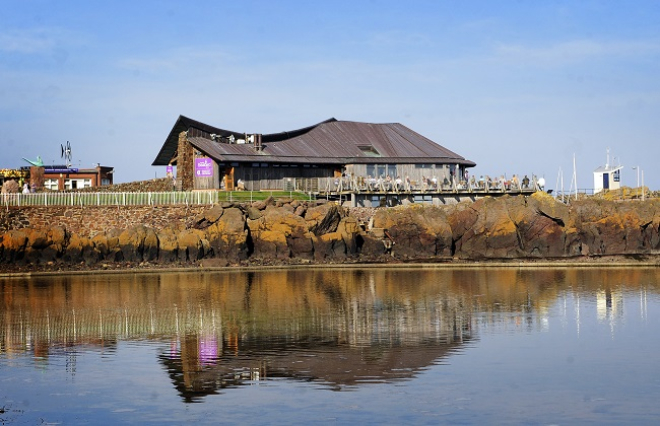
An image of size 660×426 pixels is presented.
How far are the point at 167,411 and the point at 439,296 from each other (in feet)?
91.5

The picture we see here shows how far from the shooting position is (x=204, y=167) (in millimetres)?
85625

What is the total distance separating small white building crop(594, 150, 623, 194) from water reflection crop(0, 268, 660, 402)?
43869 mm

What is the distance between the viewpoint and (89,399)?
28.5 meters

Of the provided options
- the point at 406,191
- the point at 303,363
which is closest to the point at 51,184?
the point at 406,191

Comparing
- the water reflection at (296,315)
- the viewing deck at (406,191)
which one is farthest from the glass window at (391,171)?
the water reflection at (296,315)

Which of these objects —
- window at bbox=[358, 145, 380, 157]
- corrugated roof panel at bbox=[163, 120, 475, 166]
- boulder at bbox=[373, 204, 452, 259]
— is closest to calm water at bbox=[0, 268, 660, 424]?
boulder at bbox=[373, 204, 452, 259]

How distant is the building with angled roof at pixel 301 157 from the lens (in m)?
86.2

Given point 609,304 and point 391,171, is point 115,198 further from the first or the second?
point 609,304

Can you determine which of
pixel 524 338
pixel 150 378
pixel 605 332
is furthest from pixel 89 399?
pixel 605 332

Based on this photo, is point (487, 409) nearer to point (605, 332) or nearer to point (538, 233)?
point (605, 332)

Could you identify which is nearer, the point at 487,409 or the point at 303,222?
the point at 487,409

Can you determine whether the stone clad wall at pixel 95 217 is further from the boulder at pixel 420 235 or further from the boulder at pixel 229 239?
the boulder at pixel 420 235

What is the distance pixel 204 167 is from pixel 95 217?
473 inches

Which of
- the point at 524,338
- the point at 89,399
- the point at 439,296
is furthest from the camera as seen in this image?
the point at 439,296
